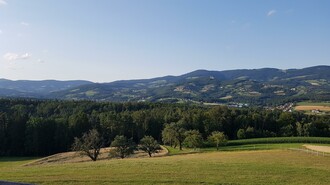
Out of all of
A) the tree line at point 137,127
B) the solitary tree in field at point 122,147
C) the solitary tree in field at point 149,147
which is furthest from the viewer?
the tree line at point 137,127

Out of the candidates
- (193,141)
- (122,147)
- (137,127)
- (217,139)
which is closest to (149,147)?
(122,147)

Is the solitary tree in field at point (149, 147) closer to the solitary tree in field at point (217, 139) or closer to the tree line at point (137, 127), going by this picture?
the tree line at point (137, 127)

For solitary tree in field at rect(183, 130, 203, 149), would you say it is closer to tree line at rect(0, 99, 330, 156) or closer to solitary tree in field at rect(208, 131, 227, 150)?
tree line at rect(0, 99, 330, 156)

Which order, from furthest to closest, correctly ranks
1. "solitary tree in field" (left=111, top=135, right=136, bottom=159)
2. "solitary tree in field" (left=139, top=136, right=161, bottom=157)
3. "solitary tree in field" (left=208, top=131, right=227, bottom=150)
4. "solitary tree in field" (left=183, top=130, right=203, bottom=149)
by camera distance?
"solitary tree in field" (left=208, top=131, right=227, bottom=150) → "solitary tree in field" (left=183, top=130, right=203, bottom=149) → "solitary tree in field" (left=139, top=136, right=161, bottom=157) → "solitary tree in field" (left=111, top=135, right=136, bottom=159)

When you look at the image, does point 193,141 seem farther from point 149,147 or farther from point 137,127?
point 137,127

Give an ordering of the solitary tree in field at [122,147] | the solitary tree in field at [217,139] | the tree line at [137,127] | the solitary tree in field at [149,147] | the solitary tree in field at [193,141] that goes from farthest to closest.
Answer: the tree line at [137,127], the solitary tree in field at [217,139], the solitary tree in field at [193,141], the solitary tree in field at [149,147], the solitary tree in field at [122,147]

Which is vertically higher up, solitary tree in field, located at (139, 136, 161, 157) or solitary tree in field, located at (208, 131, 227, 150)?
solitary tree in field, located at (139, 136, 161, 157)

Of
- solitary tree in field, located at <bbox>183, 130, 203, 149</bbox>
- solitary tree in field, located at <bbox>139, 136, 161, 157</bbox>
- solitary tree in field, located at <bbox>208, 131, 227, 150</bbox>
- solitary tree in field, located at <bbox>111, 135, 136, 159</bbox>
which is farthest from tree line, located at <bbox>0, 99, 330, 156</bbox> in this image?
solitary tree in field, located at <bbox>111, 135, 136, 159</bbox>

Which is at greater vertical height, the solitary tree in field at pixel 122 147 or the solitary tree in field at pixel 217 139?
the solitary tree in field at pixel 122 147

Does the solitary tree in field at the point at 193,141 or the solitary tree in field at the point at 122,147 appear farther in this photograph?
the solitary tree in field at the point at 193,141

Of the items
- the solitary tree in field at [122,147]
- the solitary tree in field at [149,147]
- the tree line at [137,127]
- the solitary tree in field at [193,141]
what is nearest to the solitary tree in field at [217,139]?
the solitary tree in field at [193,141]

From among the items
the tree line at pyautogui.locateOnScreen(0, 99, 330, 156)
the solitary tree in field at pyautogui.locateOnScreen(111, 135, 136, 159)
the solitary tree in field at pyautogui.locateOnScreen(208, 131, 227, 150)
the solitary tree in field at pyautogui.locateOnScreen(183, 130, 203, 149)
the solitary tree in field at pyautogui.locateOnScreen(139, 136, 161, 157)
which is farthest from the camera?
the tree line at pyautogui.locateOnScreen(0, 99, 330, 156)

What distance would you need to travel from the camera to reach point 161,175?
30922 millimetres

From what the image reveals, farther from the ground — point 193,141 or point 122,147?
point 122,147
